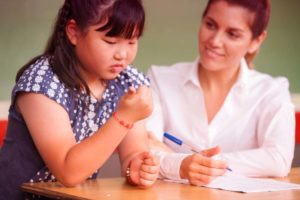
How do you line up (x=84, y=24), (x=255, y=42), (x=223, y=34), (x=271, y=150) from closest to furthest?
1. (x=84, y=24)
2. (x=271, y=150)
3. (x=223, y=34)
4. (x=255, y=42)

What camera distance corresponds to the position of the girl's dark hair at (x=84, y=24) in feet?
6.52

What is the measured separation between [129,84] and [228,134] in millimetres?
579

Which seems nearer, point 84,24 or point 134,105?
point 134,105

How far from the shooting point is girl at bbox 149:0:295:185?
264 cm

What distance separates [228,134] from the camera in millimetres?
2699

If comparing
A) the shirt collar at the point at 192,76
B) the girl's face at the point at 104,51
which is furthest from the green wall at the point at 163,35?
the girl's face at the point at 104,51

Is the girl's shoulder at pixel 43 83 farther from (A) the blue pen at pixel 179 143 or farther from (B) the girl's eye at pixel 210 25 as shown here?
(B) the girl's eye at pixel 210 25

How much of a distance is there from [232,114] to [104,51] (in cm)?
85

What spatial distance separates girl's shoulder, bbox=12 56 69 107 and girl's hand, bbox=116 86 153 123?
7.4 inches

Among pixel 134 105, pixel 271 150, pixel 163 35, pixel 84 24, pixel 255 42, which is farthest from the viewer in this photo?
→ pixel 163 35

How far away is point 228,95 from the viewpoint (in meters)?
2.71

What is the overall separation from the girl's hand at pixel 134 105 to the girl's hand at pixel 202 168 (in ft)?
0.93

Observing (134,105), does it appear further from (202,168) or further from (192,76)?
(192,76)

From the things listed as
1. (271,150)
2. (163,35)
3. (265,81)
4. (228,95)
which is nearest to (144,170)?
(271,150)
